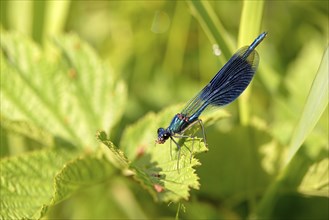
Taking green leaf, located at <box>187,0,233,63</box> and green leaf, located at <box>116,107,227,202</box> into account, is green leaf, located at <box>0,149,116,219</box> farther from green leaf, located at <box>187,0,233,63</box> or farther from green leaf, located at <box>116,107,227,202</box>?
green leaf, located at <box>187,0,233,63</box>

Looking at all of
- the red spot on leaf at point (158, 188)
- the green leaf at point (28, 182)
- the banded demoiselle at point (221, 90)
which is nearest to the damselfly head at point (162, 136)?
the banded demoiselle at point (221, 90)

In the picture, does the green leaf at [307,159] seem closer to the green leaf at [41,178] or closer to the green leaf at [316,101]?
the green leaf at [316,101]

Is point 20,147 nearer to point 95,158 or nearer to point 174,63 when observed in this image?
point 95,158

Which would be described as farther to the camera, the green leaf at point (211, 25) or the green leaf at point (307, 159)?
the green leaf at point (211, 25)

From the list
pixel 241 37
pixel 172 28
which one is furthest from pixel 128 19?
pixel 241 37

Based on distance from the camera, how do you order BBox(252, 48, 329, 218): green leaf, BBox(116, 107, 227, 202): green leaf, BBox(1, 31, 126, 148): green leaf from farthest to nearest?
BBox(1, 31, 126, 148): green leaf
BBox(252, 48, 329, 218): green leaf
BBox(116, 107, 227, 202): green leaf

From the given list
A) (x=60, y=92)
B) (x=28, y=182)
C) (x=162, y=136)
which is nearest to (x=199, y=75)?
(x=60, y=92)

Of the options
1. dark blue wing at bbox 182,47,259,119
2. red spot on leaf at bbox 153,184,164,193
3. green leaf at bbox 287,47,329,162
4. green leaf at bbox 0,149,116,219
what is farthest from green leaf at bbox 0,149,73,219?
green leaf at bbox 287,47,329,162
